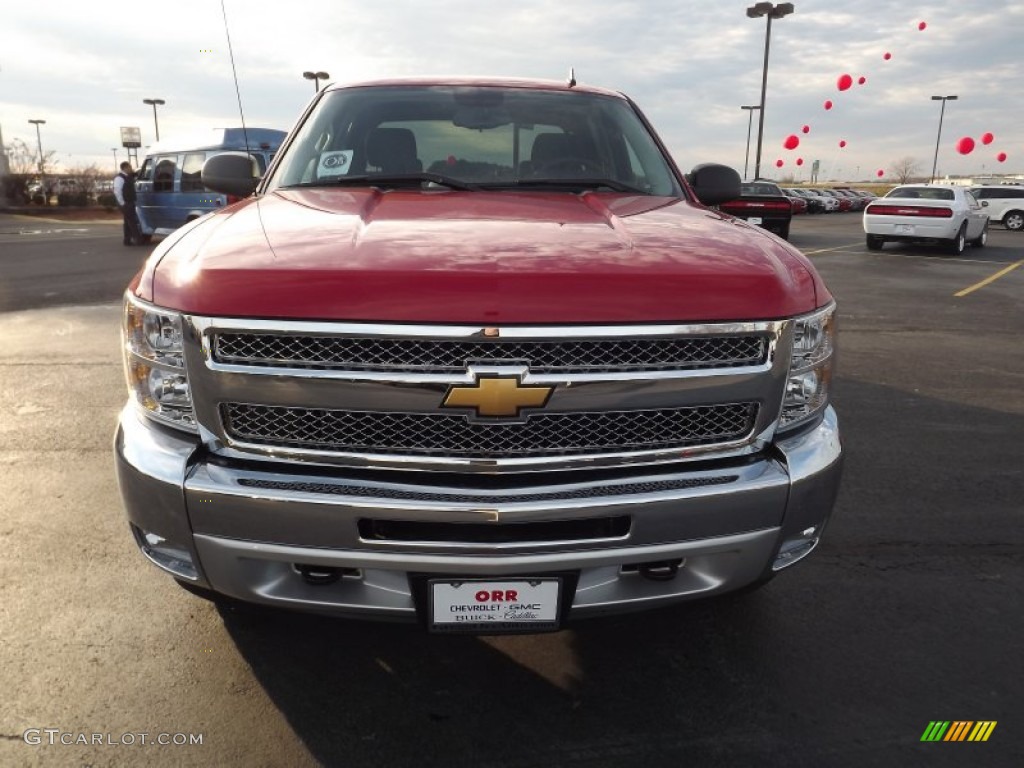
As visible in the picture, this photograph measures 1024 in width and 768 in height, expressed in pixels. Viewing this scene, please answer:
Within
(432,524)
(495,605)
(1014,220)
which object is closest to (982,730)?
(495,605)

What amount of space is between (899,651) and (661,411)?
1.39 metres

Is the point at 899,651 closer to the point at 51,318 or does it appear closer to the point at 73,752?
the point at 73,752

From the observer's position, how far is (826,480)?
2.20 metres

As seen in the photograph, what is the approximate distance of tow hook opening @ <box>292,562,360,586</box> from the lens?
2.02 metres

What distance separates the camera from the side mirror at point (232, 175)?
3.62m

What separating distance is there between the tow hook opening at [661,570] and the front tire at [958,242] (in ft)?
62.8

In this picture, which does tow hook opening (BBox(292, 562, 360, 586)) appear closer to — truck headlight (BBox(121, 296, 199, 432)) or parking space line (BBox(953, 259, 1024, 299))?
truck headlight (BBox(121, 296, 199, 432))

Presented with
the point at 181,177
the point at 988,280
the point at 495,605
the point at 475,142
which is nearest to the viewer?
the point at 495,605

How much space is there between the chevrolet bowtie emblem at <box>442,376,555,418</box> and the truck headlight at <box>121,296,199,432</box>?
693 mm

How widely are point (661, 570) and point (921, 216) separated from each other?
18691 millimetres

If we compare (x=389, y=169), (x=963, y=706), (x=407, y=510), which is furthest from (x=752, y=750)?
(x=389, y=169)

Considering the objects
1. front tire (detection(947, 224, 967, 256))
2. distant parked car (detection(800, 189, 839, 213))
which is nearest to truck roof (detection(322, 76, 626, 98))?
front tire (detection(947, 224, 967, 256))

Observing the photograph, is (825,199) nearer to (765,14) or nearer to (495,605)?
(765,14)

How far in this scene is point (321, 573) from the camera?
202 cm
